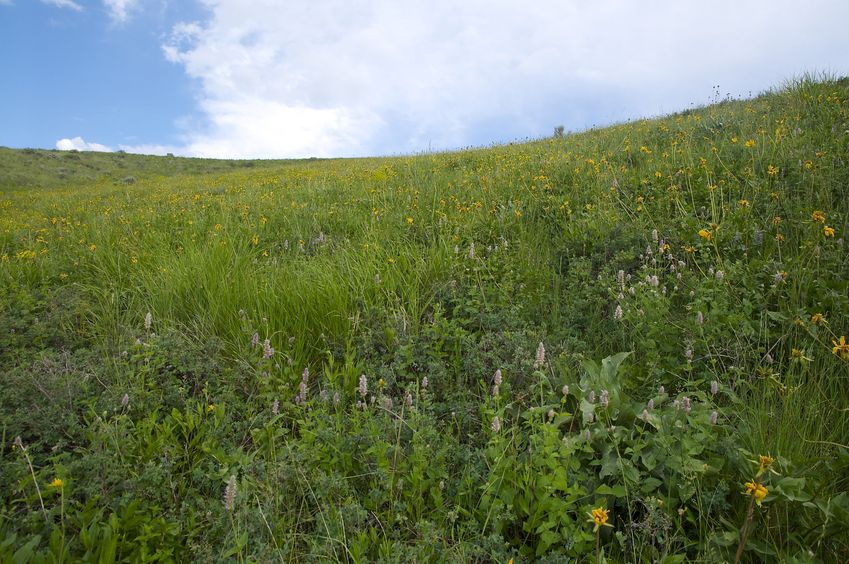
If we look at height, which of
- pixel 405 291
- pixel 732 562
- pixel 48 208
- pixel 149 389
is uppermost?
pixel 48 208

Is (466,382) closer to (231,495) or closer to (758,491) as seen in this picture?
(231,495)

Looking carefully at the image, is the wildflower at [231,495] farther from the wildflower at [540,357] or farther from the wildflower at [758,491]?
the wildflower at [758,491]

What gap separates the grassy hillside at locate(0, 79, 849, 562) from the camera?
1.84m

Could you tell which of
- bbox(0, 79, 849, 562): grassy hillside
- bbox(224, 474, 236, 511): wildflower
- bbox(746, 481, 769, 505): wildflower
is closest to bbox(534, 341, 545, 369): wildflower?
bbox(0, 79, 849, 562): grassy hillside

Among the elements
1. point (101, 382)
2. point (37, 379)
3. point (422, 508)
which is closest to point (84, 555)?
point (101, 382)

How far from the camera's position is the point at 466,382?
2828 mm

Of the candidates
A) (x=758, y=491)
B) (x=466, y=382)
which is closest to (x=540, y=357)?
(x=466, y=382)

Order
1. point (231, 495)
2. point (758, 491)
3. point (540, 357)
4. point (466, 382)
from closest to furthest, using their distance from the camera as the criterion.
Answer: point (758, 491) < point (231, 495) < point (540, 357) < point (466, 382)

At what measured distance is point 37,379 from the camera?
2830 millimetres

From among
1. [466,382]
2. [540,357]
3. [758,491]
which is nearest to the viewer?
[758,491]

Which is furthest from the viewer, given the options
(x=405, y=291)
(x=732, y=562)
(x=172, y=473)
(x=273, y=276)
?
(x=273, y=276)

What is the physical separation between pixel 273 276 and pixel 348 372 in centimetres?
146

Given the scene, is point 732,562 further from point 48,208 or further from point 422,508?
point 48,208

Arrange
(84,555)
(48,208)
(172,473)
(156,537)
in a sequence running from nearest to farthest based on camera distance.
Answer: (84,555), (156,537), (172,473), (48,208)
